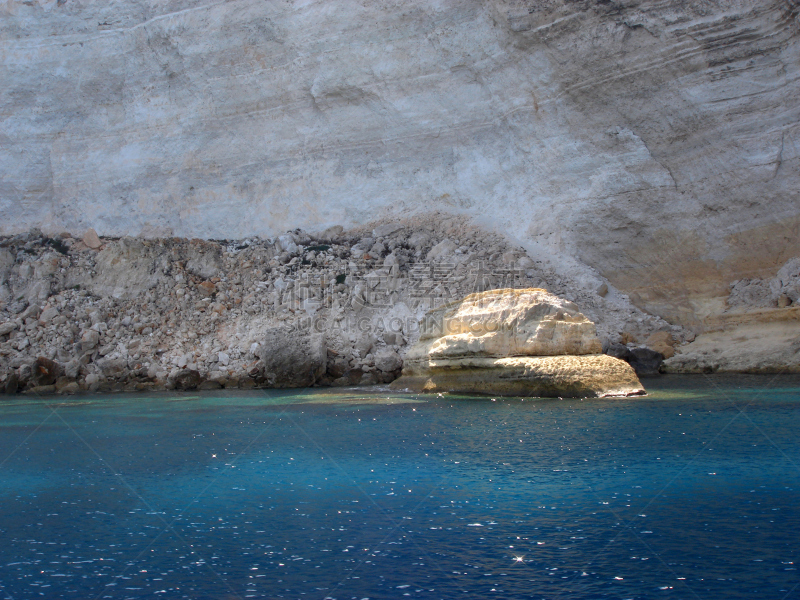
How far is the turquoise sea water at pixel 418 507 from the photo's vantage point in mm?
4105

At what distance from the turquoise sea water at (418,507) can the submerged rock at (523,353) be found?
2.00 meters

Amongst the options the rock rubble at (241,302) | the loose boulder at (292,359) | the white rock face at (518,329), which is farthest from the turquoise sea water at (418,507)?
the rock rubble at (241,302)

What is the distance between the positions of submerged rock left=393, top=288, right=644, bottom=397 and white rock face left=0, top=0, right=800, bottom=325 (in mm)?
9045

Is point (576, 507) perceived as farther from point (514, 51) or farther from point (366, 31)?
point (366, 31)

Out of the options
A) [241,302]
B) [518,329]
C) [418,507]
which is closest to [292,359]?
[241,302]

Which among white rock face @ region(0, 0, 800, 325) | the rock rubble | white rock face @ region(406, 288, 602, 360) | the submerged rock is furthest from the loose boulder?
white rock face @ region(0, 0, 800, 325)

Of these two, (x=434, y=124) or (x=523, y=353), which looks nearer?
(x=523, y=353)

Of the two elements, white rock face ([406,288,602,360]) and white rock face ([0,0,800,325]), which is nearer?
white rock face ([406,288,602,360])

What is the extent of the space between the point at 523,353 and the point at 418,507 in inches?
317

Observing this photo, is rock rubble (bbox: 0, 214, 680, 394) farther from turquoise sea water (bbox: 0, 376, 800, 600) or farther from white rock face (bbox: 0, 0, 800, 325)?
turquoise sea water (bbox: 0, 376, 800, 600)

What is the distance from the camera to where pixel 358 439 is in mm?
8977

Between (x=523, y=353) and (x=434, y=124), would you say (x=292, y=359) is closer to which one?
(x=523, y=353)

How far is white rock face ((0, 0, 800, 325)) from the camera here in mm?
19234

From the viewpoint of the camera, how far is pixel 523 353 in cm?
1335
